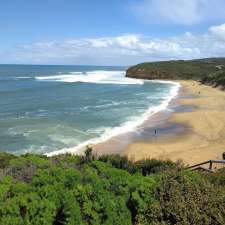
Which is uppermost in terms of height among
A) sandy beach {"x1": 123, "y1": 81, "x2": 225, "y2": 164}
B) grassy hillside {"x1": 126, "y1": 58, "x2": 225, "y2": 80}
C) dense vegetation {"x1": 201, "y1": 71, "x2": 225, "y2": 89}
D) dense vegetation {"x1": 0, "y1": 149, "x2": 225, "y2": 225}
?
grassy hillside {"x1": 126, "y1": 58, "x2": 225, "y2": 80}

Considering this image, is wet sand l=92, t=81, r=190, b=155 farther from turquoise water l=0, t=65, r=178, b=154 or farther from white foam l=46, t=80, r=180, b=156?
turquoise water l=0, t=65, r=178, b=154

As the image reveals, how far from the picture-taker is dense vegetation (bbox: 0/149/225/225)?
19.4 ft

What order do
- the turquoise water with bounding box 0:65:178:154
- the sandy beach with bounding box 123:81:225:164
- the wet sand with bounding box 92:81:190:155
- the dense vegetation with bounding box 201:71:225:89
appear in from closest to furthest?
the sandy beach with bounding box 123:81:225:164 < the wet sand with bounding box 92:81:190:155 < the turquoise water with bounding box 0:65:178:154 < the dense vegetation with bounding box 201:71:225:89

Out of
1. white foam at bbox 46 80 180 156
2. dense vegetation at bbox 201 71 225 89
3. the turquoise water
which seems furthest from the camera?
dense vegetation at bbox 201 71 225 89

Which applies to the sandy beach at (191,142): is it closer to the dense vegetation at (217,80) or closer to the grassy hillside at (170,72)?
the dense vegetation at (217,80)

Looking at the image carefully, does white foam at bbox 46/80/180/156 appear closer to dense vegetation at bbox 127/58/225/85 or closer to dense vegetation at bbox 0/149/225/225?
dense vegetation at bbox 0/149/225/225

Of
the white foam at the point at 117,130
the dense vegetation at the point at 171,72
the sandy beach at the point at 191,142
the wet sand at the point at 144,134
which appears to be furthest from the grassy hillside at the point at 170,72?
the wet sand at the point at 144,134

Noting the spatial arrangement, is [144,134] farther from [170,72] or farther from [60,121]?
[170,72]

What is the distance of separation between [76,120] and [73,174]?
2781 cm

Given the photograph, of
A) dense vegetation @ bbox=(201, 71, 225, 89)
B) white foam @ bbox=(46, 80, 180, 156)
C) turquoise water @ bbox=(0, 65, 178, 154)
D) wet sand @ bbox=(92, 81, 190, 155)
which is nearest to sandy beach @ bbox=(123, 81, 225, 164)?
wet sand @ bbox=(92, 81, 190, 155)

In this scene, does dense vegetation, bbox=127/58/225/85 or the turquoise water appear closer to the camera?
the turquoise water

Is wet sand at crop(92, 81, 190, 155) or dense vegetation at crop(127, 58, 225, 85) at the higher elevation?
dense vegetation at crop(127, 58, 225, 85)

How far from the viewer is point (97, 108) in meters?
42.8

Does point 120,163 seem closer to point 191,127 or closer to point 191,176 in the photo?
point 191,176
